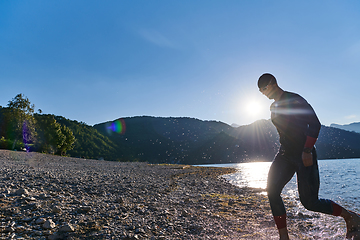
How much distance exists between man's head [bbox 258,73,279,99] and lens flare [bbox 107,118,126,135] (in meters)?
158

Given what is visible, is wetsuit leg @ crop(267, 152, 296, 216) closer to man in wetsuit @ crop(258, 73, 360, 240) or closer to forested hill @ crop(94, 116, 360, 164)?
man in wetsuit @ crop(258, 73, 360, 240)

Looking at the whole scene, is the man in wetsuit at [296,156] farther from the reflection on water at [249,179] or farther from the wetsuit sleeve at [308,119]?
the reflection on water at [249,179]

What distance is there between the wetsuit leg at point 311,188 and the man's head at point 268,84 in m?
1.26

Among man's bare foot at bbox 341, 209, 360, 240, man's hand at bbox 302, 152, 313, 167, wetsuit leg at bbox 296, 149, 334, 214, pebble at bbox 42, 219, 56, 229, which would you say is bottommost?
pebble at bbox 42, 219, 56, 229

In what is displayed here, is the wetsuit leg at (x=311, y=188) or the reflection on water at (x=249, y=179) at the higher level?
the wetsuit leg at (x=311, y=188)

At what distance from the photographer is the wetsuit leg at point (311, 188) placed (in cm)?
336

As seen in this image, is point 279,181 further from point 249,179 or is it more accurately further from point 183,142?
point 183,142

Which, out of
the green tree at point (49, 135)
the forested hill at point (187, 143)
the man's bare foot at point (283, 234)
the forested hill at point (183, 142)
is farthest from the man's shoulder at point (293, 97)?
the forested hill at point (187, 143)

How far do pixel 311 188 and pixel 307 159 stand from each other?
0.56 meters

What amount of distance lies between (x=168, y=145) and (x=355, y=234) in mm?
144055

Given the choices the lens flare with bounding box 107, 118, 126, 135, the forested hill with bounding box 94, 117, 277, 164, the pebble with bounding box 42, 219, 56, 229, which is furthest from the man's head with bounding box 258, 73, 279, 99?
the lens flare with bounding box 107, 118, 126, 135

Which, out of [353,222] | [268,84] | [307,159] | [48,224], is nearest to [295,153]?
[307,159]

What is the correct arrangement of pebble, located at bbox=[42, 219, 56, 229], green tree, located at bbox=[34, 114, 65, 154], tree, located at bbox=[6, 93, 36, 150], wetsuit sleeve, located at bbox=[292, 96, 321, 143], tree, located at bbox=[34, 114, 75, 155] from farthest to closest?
green tree, located at bbox=[34, 114, 65, 154] → tree, located at bbox=[34, 114, 75, 155] → tree, located at bbox=[6, 93, 36, 150] → pebble, located at bbox=[42, 219, 56, 229] → wetsuit sleeve, located at bbox=[292, 96, 321, 143]

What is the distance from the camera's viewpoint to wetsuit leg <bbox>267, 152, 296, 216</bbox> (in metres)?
3.56
